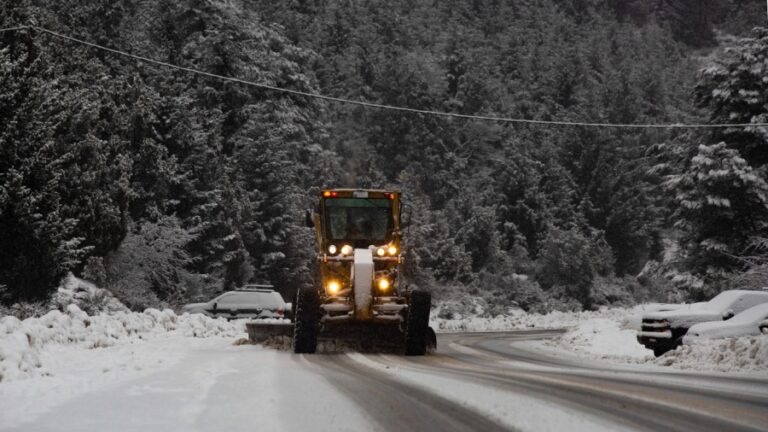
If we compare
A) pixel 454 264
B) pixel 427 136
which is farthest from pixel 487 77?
pixel 454 264

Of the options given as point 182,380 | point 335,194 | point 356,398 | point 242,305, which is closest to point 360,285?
point 335,194

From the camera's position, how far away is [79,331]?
604 inches

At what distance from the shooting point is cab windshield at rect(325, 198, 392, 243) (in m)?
17.7

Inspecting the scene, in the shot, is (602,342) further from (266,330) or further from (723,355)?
(266,330)

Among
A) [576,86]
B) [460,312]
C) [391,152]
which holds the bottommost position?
[460,312]

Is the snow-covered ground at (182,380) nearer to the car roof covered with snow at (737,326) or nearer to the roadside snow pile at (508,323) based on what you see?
the car roof covered with snow at (737,326)

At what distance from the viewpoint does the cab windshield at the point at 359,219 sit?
17656mm

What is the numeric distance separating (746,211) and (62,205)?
27.5m

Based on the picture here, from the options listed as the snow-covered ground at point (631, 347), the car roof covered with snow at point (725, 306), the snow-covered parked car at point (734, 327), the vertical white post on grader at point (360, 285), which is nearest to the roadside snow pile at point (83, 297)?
the vertical white post on grader at point (360, 285)

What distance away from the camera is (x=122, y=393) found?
866cm

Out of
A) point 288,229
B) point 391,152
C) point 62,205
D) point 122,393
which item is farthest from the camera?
point 391,152

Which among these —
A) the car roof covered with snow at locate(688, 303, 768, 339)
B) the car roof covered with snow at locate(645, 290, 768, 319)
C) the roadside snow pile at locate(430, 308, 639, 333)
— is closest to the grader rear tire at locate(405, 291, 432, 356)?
the car roof covered with snow at locate(688, 303, 768, 339)

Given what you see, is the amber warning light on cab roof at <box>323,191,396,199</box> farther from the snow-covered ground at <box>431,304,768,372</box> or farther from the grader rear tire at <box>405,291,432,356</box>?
the snow-covered ground at <box>431,304,768,372</box>

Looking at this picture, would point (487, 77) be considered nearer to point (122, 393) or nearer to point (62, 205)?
point (62, 205)
